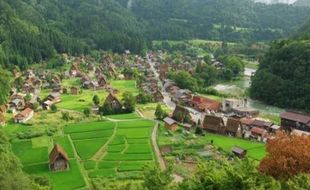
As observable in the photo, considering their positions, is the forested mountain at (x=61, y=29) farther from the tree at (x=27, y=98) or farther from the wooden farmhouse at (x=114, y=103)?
the wooden farmhouse at (x=114, y=103)

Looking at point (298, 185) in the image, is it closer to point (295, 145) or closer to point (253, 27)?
point (295, 145)

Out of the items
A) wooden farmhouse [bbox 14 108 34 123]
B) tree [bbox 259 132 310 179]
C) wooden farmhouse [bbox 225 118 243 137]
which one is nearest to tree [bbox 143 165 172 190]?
tree [bbox 259 132 310 179]

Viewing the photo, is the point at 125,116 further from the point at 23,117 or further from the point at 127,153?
the point at 127,153

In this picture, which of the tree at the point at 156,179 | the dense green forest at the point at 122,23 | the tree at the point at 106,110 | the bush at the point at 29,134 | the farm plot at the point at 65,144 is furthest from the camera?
the dense green forest at the point at 122,23

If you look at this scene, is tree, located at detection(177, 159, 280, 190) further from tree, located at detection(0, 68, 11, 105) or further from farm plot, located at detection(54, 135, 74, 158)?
tree, located at detection(0, 68, 11, 105)

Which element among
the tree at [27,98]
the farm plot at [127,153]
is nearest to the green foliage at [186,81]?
the farm plot at [127,153]
